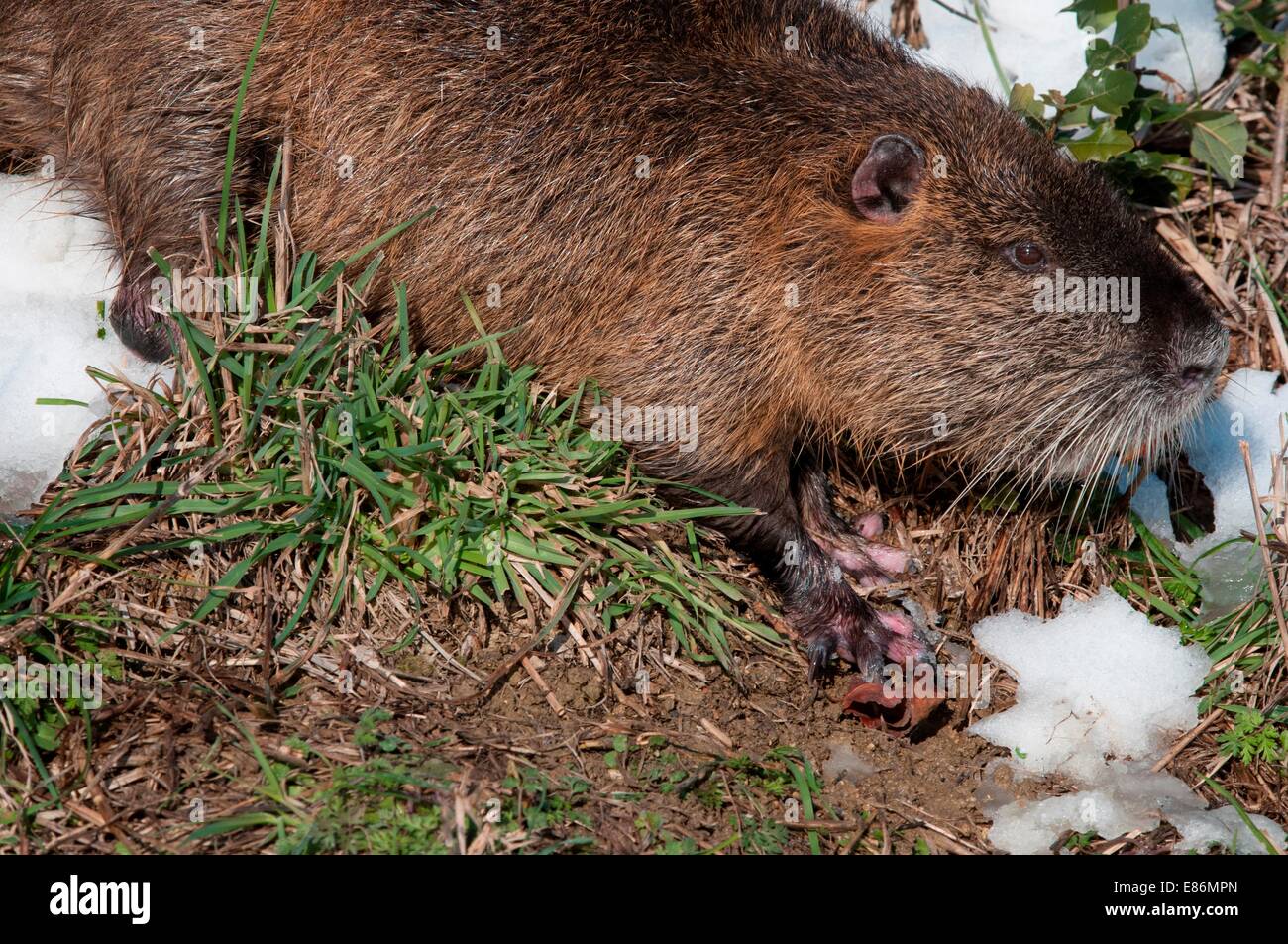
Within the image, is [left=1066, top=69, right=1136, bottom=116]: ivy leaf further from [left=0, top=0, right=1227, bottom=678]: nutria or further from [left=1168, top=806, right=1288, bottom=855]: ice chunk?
[left=1168, top=806, right=1288, bottom=855]: ice chunk

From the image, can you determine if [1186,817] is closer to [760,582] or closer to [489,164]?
[760,582]

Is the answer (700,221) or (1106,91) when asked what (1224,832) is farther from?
(1106,91)

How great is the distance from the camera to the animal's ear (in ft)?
11.3

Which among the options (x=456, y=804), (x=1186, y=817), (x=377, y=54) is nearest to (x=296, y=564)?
(x=456, y=804)

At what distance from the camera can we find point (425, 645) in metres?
3.28

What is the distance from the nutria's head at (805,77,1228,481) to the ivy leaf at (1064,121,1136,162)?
647mm

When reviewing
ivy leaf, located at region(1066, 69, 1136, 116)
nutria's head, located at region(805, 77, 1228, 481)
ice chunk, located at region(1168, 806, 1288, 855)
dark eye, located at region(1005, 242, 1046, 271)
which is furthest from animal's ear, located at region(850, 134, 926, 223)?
ice chunk, located at region(1168, 806, 1288, 855)

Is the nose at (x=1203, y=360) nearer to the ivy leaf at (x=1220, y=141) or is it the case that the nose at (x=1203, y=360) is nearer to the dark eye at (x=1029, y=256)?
the dark eye at (x=1029, y=256)

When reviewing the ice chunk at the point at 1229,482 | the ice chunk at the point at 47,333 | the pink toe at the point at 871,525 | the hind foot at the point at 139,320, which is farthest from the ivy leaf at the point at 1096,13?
the ice chunk at the point at 47,333

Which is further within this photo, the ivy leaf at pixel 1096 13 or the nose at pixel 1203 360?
the ivy leaf at pixel 1096 13

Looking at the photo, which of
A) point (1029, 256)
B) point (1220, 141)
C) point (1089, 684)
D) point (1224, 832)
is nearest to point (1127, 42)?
point (1220, 141)

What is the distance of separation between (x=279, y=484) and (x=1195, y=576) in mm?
2812

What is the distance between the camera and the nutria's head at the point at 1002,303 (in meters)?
3.50

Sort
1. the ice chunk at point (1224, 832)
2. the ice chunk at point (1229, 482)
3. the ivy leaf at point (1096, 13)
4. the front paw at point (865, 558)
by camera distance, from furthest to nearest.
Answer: the ivy leaf at point (1096, 13) < the front paw at point (865, 558) < the ice chunk at point (1229, 482) < the ice chunk at point (1224, 832)
